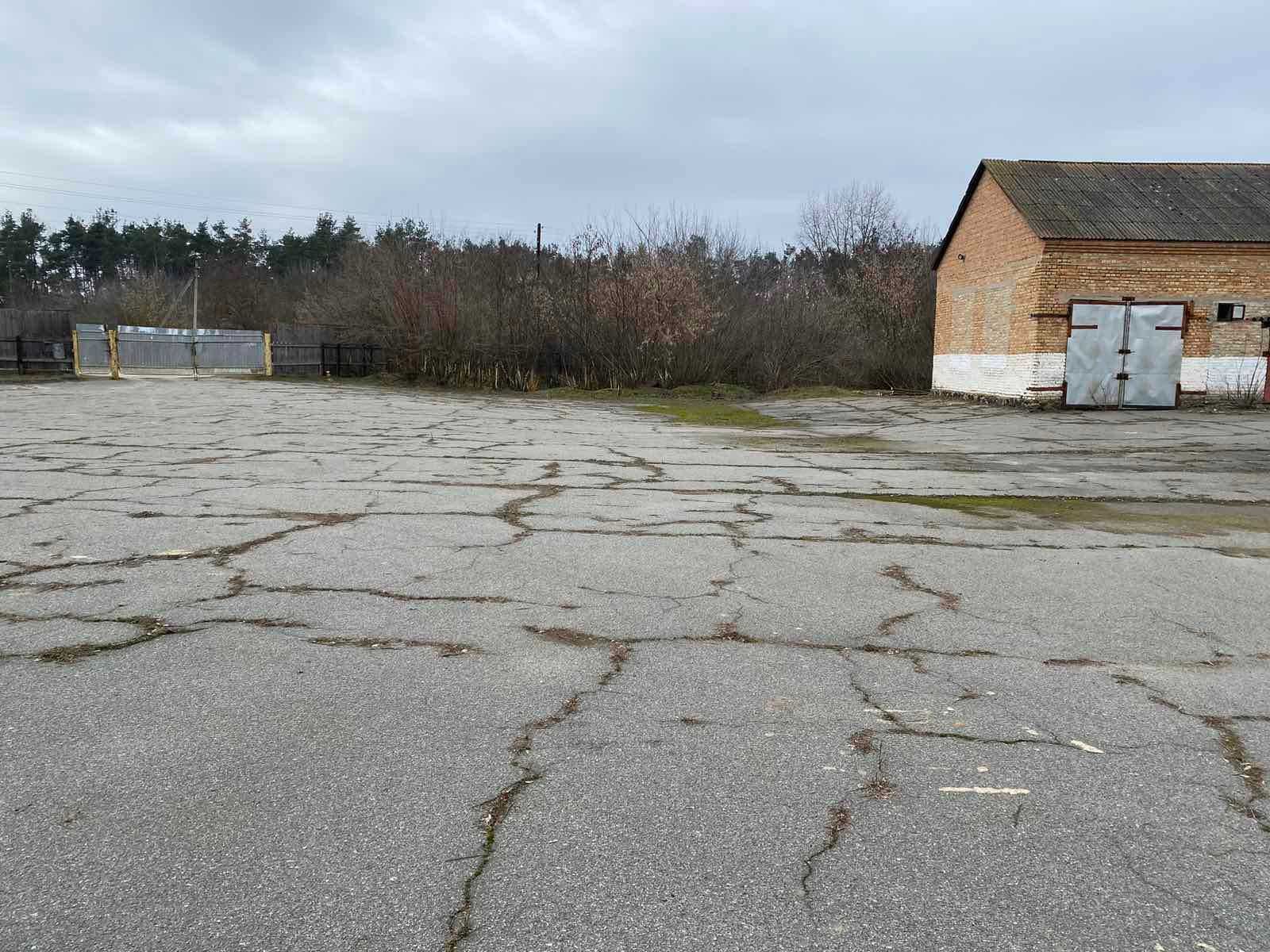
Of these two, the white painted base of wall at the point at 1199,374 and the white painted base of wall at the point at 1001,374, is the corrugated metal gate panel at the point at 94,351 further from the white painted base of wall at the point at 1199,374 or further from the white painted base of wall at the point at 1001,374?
the white painted base of wall at the point at 1199,374

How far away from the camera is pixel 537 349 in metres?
27.1

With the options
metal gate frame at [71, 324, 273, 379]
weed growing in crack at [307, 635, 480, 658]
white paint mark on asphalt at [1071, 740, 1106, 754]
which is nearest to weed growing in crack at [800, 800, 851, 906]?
white paint mark on asphalt at [1071, 740, 1106, 754]

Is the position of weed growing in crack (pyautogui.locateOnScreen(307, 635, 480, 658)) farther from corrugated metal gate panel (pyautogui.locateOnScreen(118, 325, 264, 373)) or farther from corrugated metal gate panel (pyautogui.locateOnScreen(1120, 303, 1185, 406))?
corrugated metal gate panel (pyautogui.locateOnScreen(118, 325, 264, 373))

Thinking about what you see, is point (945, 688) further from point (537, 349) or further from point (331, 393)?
point (537, 349)

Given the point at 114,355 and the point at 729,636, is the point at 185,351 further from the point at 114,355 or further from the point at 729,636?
the point at 729,636

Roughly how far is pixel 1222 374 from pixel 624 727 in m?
21.2

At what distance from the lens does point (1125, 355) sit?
19297 millimetres

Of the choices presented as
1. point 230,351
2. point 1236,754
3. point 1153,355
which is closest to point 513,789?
point 1236,754

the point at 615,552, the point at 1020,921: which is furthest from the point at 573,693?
the point at 615,552

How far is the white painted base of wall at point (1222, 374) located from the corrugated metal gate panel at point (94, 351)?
104ft

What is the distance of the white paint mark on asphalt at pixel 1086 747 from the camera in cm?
283

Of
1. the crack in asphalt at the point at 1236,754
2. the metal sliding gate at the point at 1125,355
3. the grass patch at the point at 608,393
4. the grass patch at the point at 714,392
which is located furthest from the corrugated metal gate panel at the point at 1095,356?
the crack in asphalt at the point at 1236,754

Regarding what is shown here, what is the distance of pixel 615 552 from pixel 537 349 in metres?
22.3

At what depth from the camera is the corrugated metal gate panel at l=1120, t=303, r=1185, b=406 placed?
19219 millimetres
